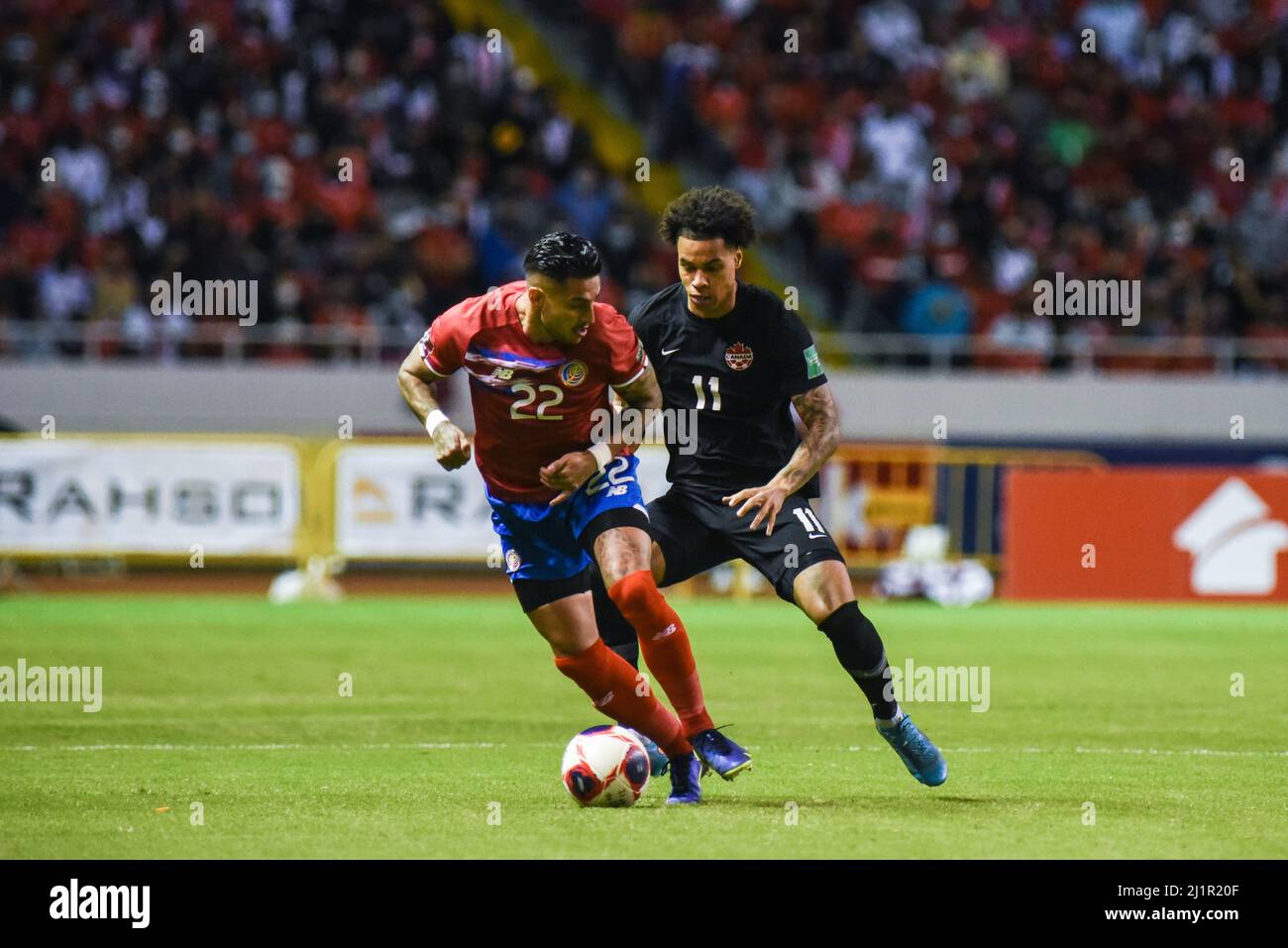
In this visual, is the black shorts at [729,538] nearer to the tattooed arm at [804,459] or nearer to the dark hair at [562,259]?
the tattooed arm at [804,459]

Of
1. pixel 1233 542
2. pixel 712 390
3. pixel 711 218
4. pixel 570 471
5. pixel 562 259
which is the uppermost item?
pixel 711 218

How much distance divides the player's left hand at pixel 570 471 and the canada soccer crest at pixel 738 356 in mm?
884

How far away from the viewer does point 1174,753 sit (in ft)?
32.1

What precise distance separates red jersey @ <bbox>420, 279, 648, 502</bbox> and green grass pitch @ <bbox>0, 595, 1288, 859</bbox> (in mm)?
1377

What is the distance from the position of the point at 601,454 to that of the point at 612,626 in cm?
97

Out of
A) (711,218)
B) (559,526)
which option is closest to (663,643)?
(559,526)

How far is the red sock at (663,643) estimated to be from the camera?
791 centimetres

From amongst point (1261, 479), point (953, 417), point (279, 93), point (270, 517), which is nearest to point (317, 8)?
point (279, 93)

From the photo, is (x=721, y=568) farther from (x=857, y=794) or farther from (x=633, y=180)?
(x=857, y=794)

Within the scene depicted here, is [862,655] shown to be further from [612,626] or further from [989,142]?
[989,142]

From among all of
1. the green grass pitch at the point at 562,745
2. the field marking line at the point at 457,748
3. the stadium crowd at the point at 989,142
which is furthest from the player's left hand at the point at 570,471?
the stadium crowd at the point at 989,142

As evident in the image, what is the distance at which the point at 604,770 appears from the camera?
25.5 feet

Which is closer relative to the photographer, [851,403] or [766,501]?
[766,501]

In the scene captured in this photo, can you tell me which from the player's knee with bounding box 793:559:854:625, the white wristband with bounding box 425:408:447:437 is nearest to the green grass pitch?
the player's knee with bounding box 793:559:854:625
